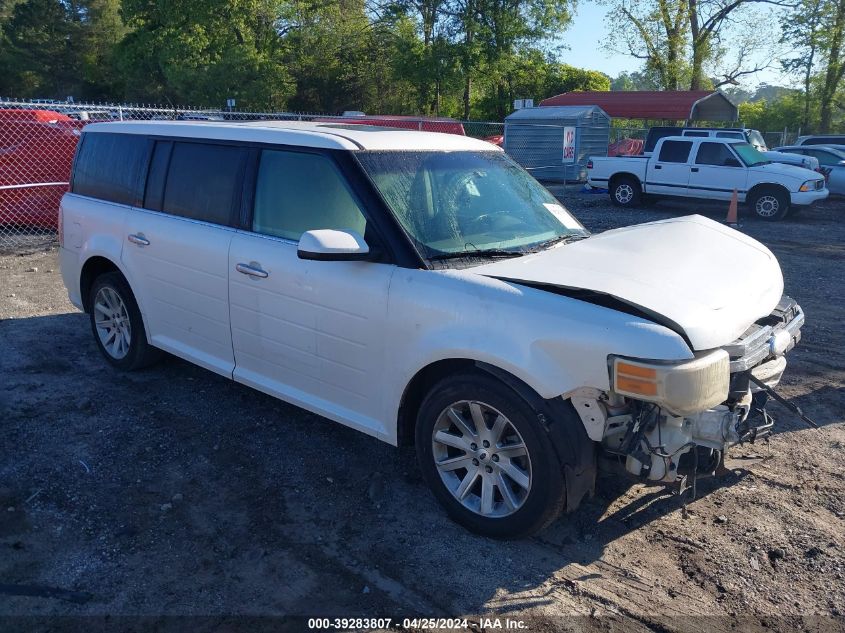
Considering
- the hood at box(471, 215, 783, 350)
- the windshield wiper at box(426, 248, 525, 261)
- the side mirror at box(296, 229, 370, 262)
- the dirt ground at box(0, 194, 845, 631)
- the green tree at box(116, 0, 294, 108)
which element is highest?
the green tree at box(116, 0, 294, 108)

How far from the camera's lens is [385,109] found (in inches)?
1505

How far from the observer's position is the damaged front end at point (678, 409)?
287cm

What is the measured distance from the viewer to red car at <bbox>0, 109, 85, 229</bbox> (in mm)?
10758

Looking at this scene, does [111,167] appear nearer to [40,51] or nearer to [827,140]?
[827,140]

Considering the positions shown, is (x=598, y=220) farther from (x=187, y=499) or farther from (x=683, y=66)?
(x=683, y=66)

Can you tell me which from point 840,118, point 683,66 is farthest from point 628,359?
point 840,118

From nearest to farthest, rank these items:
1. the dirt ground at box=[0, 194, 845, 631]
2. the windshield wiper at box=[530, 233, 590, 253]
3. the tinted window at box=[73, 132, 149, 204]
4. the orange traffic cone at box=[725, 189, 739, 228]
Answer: the dirt ground at box=[0, 194, 845, 631], the windshield wiper at box=[530, 233, 590, 253], the tinted window at box=[73, 132, 149, 204], the orange traffic cone at box=[725, 189, 739, 228]

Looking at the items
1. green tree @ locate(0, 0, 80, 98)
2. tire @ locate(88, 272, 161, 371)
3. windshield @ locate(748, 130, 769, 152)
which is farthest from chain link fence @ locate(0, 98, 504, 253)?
green tree @ locate(0, 0, 80, 98)

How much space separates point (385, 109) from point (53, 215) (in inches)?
1135

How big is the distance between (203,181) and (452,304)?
2.17 metres

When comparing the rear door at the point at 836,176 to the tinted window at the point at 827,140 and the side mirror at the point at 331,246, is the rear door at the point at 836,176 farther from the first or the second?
the side mirror at the point at 331,246

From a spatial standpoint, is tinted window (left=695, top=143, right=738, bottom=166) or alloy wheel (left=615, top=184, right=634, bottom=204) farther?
alloy wheel (left=615, top=184, right=634, bottom=204)

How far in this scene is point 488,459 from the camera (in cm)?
336

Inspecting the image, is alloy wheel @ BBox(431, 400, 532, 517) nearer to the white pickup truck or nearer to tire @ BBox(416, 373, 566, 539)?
tire @ BBox(416, 373, 566, 539)
